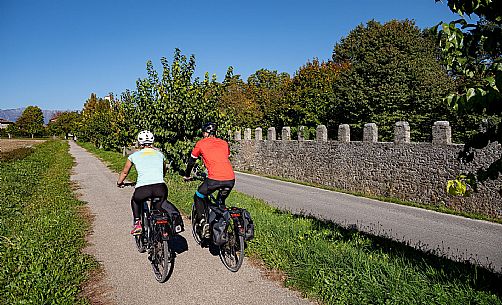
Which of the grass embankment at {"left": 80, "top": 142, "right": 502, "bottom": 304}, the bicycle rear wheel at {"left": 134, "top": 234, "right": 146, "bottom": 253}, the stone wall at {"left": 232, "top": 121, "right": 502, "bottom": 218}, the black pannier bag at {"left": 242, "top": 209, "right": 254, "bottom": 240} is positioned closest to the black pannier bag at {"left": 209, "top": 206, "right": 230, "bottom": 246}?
the black pannier bag at {"left": 242, "top": 209, "right": 254, "bottom": 240}

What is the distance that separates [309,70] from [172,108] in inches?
1021

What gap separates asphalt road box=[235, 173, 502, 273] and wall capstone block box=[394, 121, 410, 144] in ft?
7.65

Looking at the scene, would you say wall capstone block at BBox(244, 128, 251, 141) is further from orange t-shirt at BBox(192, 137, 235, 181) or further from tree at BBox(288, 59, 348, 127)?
orange t-shirt at BBox(192, 137, 235, 181)

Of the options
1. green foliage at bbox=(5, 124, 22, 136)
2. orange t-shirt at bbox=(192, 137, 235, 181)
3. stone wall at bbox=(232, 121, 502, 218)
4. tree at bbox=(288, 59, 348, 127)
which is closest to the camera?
orange t-shirt at bbox=(192, 137, 235, 181)

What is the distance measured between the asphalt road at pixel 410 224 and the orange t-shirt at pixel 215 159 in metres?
3.28

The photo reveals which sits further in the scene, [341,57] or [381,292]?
[341,57]

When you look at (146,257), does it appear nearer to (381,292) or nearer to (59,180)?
(381,292)

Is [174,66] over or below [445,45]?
over

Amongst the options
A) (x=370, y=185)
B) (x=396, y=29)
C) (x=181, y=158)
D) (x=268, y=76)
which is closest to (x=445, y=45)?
(x=181, y=158)

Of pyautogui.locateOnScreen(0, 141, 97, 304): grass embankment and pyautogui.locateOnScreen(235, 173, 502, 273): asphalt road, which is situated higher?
pyautogui.locateOnScreen(0, 141, 97, 304): grass embankment

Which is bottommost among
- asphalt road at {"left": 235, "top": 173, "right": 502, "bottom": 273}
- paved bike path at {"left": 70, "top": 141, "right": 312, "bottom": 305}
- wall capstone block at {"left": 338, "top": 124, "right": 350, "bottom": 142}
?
asphalt road at {"left": 235, "top": 173, "right": 502, "bottom": 273}

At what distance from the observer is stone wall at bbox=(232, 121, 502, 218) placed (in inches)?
475

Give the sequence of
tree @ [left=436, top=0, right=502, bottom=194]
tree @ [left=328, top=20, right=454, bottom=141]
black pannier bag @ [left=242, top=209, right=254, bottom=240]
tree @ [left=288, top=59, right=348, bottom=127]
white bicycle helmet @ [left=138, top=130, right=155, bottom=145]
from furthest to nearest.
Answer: tree @ [left=288, top=59, right=348, bottom=127] < tree @ [left=328, top=20, right=454, bottom=141] < white bicycle helmet @ [left=138, top=130, right=155, bottom=145] < black pannier bag @ [left=242, top=209, right=254, bottom=240] < tree @ [left=436, top=0, right=502, bottom=194]

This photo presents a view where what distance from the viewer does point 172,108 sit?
503 inches
